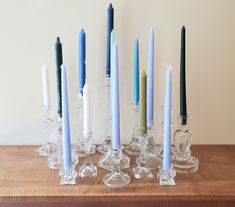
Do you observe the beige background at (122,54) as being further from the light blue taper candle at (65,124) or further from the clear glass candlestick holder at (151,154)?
the light blue taper candle at (65,124)

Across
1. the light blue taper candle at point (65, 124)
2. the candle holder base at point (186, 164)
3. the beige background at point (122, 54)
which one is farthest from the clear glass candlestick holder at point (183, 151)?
the light blue taper candle at point (65, 124)

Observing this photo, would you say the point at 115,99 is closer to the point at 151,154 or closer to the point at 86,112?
the point at 86,112

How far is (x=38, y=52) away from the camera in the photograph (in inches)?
35.2

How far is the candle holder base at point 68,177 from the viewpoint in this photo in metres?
0.75

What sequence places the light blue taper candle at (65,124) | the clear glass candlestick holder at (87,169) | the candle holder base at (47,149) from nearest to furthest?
1. the light blue taper candle at (65,124)
2. the clear glass candlestick holder at (87,169)
3. the candle holder base at (47,149)

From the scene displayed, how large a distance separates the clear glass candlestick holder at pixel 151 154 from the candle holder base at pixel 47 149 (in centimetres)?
19

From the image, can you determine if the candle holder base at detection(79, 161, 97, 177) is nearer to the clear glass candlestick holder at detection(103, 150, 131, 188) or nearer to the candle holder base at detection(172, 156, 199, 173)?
the clear glass candlestick holder at detection(103, 150, 131, 188)

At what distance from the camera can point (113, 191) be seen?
714mm

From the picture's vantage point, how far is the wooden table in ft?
2.31

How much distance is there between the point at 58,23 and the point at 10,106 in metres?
0.23

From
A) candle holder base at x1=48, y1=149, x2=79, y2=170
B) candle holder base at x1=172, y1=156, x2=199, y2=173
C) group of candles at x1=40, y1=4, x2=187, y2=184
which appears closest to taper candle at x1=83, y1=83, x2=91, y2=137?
group of candles at x1=40, y1=4, x2=187, y2=184

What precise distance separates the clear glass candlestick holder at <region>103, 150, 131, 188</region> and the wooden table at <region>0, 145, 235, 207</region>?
0.04 feet

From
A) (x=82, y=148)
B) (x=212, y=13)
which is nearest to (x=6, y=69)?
(x=82, y=148)

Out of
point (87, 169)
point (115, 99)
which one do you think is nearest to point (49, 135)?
point (87, 169)
